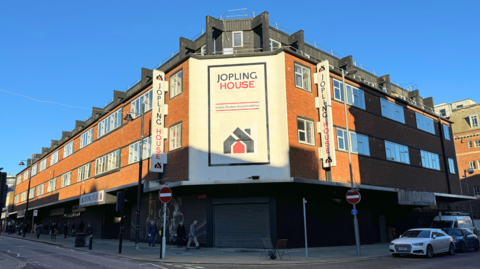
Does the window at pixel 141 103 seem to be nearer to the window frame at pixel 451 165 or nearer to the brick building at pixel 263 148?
the brick building at pixel 263 148

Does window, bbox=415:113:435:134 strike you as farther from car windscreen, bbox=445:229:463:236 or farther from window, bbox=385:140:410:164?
car windscreen, bbox=445:229:463:236

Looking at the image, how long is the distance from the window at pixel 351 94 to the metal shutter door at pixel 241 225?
32.8 feet

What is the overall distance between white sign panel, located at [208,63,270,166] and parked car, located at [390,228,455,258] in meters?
7.99

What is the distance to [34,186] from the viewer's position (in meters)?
59.0

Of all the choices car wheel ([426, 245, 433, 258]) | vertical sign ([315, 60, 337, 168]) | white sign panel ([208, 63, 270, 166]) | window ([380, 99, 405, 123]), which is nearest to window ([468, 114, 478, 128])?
window ([380, 99, 405, 123])

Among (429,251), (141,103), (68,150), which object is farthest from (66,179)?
(429,251)

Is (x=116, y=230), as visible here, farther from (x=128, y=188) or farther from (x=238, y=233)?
(x=238, y=233)

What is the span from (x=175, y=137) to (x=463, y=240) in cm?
1749

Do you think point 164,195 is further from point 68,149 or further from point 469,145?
point 469,145

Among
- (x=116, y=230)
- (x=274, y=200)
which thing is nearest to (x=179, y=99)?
(x=274, y=200)

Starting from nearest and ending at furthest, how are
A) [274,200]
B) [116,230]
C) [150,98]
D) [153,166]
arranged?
[274,200] < [153,166] < [150,98] < [116,230]

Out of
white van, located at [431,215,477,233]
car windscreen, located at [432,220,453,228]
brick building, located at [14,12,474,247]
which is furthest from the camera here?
car windscreen, located at [432,220,453,228]

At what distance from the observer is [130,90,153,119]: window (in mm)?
27830

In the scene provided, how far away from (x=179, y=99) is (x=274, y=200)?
8.87 metres
